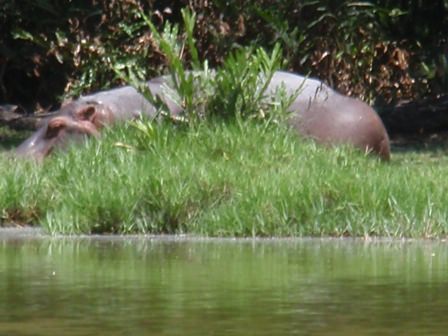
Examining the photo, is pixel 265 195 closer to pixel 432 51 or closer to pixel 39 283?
pixel 39 283

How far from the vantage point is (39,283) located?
8195mm

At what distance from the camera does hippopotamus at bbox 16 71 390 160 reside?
14531 millimetres

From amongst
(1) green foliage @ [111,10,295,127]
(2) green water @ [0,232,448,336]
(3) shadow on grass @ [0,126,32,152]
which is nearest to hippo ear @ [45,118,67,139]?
(3) shadow on grass @ [0,126,32,152]

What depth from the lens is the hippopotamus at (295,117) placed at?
1453 cm

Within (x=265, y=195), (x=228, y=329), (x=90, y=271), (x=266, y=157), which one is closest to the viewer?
(x=228, y=329)

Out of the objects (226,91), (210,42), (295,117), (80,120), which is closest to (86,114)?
(80,120)

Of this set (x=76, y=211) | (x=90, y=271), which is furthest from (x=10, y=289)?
(x=76, y=211)

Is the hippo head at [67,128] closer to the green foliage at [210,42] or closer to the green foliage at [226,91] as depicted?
the green foliage at [226,91]

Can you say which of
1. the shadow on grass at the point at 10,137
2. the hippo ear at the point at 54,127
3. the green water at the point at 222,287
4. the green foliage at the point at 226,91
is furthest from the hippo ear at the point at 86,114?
the green water at the point at 222,287

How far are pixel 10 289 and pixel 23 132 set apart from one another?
33.4ft

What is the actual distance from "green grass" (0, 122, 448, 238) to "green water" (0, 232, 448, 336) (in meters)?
0.34

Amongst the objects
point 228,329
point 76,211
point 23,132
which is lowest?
point 228,329

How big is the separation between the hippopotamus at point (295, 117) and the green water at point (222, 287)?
157 inches

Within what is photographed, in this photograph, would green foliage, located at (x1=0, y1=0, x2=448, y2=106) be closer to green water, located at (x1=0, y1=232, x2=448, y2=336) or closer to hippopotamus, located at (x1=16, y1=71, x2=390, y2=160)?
hippopotamus, located at (x1=16, y1=71, x2=390, y2=160)
